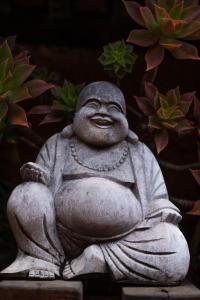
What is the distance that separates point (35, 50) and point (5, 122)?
0.88 metres

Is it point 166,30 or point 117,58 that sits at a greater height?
point 166,30

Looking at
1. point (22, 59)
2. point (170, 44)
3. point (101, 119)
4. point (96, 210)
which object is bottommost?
point (96, 210)

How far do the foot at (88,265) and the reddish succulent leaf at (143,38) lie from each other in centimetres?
103

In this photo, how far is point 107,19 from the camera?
421cm

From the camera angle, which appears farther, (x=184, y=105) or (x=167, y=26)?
(x=184, y=105)

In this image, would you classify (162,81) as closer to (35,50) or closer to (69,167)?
(35,50)

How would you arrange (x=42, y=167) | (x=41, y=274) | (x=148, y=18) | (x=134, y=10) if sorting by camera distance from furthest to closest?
(x=134, y=10) < (x=148, y=18) < (x=42, y=167) < (x=41, y=274)

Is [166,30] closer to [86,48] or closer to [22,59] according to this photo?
[22,59]

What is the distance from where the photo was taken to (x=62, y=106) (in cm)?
333

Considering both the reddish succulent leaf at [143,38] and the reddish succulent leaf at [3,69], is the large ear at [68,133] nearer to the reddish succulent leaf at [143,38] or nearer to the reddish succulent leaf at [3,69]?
the reddish succulent leaf at [3,69]

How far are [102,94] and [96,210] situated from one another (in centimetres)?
57

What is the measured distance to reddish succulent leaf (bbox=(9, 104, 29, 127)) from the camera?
10.2 feet

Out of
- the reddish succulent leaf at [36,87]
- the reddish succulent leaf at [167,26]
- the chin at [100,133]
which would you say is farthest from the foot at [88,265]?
the reddish succulent leaf at [167,26]

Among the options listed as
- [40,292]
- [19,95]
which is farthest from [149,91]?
[40,292]
